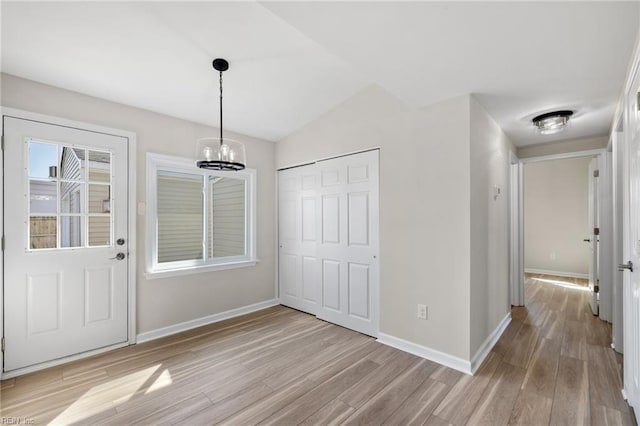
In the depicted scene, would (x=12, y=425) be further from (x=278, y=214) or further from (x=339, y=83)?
(x=339, y=83)

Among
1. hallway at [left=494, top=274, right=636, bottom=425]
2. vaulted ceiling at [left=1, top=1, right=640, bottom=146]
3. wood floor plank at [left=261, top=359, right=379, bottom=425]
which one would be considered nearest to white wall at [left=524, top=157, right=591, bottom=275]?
hallway at [left=494, top=274, right=636, bottom=425]

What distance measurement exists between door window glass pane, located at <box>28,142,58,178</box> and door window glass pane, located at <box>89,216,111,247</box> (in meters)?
0.51

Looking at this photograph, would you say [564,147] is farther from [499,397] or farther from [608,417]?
[499,397]

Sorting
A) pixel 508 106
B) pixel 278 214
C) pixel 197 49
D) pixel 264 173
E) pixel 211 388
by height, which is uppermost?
pixel 197 49

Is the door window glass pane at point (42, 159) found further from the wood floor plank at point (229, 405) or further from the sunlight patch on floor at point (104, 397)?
the wood floor plank at point (229, 405)

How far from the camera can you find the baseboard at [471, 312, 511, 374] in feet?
7.89

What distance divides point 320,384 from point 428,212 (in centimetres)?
173

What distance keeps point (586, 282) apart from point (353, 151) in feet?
18.0

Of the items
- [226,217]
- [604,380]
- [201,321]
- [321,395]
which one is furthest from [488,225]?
[201,321]

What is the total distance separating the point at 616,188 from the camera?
2646 mm

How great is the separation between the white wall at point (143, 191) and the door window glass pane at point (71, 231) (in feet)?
1.56

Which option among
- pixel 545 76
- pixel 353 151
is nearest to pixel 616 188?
pixel 545 76

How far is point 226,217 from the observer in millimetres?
3834

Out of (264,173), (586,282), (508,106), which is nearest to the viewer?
(508,106)
